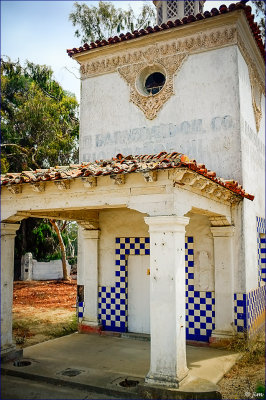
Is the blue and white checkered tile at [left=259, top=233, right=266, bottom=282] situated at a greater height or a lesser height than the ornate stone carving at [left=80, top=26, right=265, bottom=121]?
lesser

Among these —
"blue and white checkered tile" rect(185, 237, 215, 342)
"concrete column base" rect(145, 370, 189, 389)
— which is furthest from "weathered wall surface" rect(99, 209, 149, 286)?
"concrete column base" rect(145, 370, 189, 389)

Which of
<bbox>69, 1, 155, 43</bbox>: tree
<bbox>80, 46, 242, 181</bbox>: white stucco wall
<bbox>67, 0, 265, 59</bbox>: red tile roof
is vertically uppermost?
<bbox>69, 1, 155, 43</bbox>: tree

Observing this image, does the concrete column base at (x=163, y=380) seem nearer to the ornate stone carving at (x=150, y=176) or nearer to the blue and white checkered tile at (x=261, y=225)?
the ornate stone carving at (x=150, y=176)

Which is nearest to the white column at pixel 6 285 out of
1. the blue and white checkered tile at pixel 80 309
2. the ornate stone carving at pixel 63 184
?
the ornate stone carving at pixel 63 184

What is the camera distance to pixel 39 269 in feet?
76.9

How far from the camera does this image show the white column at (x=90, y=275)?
371 inches

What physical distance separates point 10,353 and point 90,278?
9.32 ft

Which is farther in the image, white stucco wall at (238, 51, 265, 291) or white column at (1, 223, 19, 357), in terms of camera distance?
white stucco wall at (238, 51, 265, 291)

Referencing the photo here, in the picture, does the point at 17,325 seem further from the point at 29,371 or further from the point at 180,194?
the point at 180,194

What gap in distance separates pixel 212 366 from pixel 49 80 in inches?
745

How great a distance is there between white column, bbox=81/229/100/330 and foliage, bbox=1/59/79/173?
10565 mm

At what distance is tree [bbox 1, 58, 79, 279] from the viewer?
65.1 ft

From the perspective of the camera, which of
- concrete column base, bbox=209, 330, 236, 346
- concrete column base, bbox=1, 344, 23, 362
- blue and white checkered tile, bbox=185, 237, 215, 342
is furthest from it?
blue and white checkered tile, bbox=185, 237, 215, 342

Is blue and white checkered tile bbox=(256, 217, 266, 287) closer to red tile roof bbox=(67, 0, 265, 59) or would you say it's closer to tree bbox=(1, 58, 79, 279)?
red tile roof bbox=(67, 0, 265, 59)
